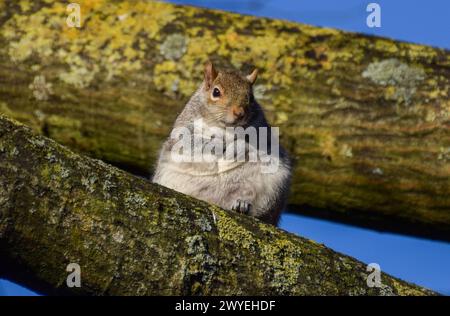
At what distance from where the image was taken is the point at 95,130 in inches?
218

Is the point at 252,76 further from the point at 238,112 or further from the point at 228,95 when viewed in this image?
the point at 228,95

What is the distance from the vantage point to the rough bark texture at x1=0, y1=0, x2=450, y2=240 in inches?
211

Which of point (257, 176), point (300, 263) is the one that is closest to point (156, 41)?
point (257, 176)

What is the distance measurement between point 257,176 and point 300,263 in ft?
5.85

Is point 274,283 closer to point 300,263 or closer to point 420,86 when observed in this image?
point 300,263

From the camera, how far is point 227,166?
536 cm

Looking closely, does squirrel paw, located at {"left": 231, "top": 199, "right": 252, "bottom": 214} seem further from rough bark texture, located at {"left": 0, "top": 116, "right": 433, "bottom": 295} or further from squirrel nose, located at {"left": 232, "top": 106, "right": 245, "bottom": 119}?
rough bark texture, located at {"left": 0, "top": 116, "right": 433, "bottom": 295}

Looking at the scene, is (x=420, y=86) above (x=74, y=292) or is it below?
above

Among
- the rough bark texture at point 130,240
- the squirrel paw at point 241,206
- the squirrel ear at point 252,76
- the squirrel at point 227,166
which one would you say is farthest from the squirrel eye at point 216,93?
the rough bark texture at point 130,240

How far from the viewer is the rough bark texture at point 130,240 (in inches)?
127

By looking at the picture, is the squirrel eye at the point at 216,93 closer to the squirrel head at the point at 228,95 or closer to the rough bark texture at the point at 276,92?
the squirrel head at the point at 228,95
